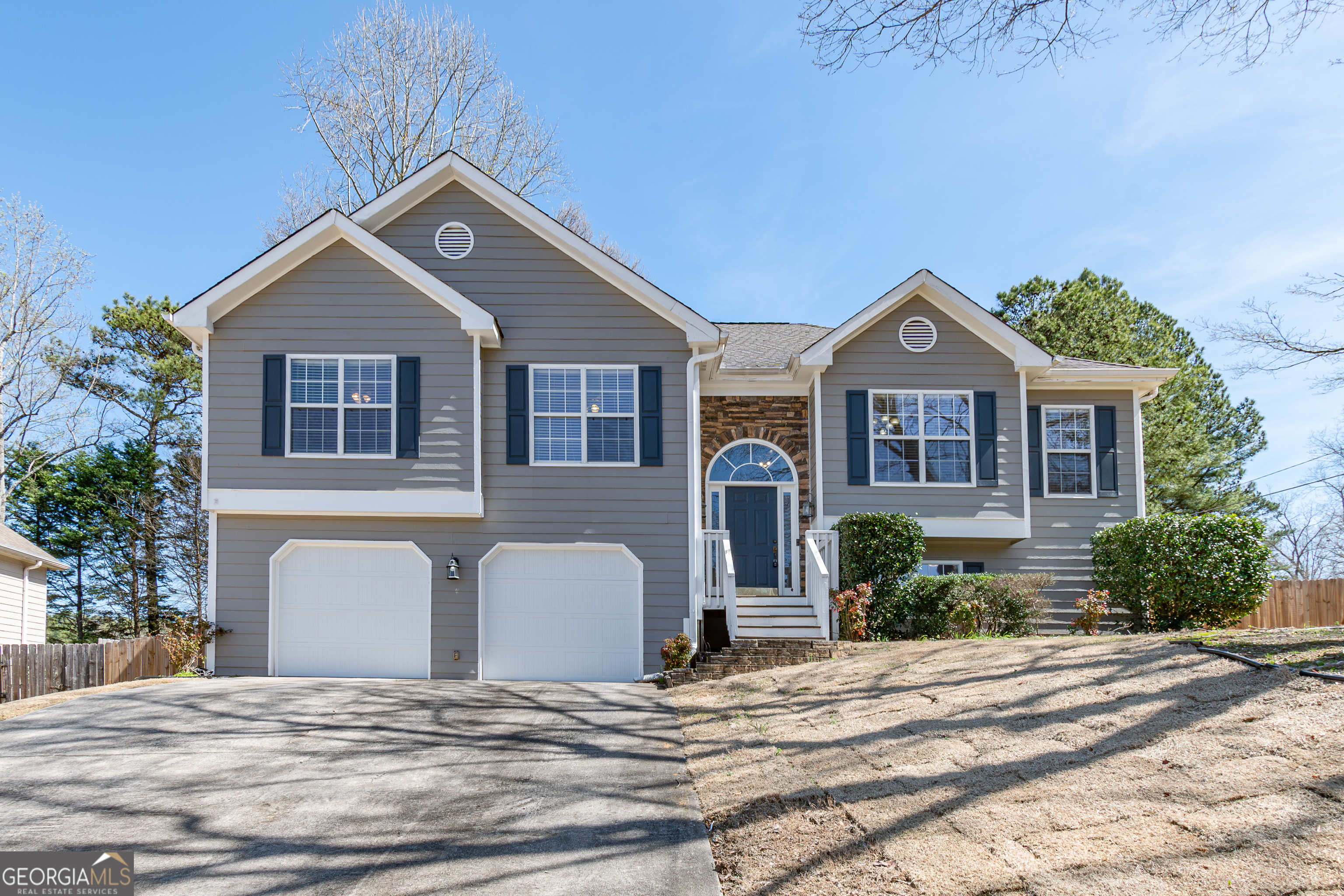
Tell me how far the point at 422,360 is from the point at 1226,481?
26.7 m

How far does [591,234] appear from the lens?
27062 millimetres

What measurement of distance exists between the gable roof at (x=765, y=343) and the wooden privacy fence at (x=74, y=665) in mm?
9233

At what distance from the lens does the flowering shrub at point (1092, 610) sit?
43.1ft

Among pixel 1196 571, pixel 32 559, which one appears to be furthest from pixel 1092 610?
pixel 32 559

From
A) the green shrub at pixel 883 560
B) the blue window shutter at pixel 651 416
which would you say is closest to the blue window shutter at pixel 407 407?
the blue window shutter at pixel 651 416

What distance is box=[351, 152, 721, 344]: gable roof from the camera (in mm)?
13227

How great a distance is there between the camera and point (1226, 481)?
29047mm

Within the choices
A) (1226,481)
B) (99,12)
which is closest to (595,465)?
(99,12)

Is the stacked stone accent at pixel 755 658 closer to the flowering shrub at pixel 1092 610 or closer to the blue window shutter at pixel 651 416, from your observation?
the blue window shutter at pixel 651 416

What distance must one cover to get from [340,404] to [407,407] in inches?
37.6

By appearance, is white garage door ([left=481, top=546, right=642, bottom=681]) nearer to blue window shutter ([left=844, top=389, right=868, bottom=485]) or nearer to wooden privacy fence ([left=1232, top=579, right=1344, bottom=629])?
blue window shutter ([left=844, top=389, right=868, bottom=485])

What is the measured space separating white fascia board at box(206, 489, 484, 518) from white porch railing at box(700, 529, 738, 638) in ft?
11.6

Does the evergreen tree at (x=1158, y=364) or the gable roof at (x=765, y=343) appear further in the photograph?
the evergreen tree at (x=1158, y=364)

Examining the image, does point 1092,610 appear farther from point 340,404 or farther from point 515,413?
point 340,404
